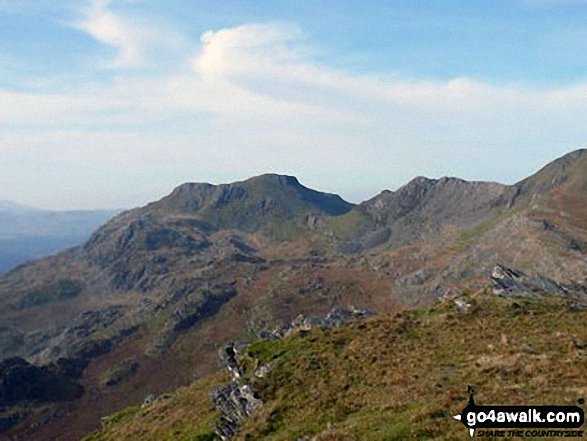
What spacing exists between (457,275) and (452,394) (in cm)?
13437

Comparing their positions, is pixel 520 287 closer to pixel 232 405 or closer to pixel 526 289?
pixel 526 289

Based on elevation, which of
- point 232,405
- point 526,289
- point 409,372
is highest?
point 526,289

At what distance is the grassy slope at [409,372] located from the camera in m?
27.4

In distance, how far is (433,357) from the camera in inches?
1519

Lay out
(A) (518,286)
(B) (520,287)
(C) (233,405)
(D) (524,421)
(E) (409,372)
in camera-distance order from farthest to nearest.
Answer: (A) (518,286) < (B) (520,287) < (C) (233,405) < (E) (409,372) < (D) (524,421)

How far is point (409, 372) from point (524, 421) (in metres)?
12.9

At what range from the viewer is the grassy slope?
89.9 ft

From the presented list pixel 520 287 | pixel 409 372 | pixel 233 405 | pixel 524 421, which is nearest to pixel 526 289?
pixel 520 287

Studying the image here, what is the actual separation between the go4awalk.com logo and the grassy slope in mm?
858

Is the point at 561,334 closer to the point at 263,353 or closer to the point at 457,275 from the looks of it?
the point at 263,353

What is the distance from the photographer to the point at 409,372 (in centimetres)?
3631

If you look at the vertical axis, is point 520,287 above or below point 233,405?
above

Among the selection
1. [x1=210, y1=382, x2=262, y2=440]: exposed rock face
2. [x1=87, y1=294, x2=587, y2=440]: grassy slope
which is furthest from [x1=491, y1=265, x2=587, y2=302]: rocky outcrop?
[x1=210, y1=382, x2=262, y2=440]: exposed rock face

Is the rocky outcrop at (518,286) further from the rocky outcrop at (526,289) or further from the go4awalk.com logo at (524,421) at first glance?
the go4awalk.com logo at (524,421)
